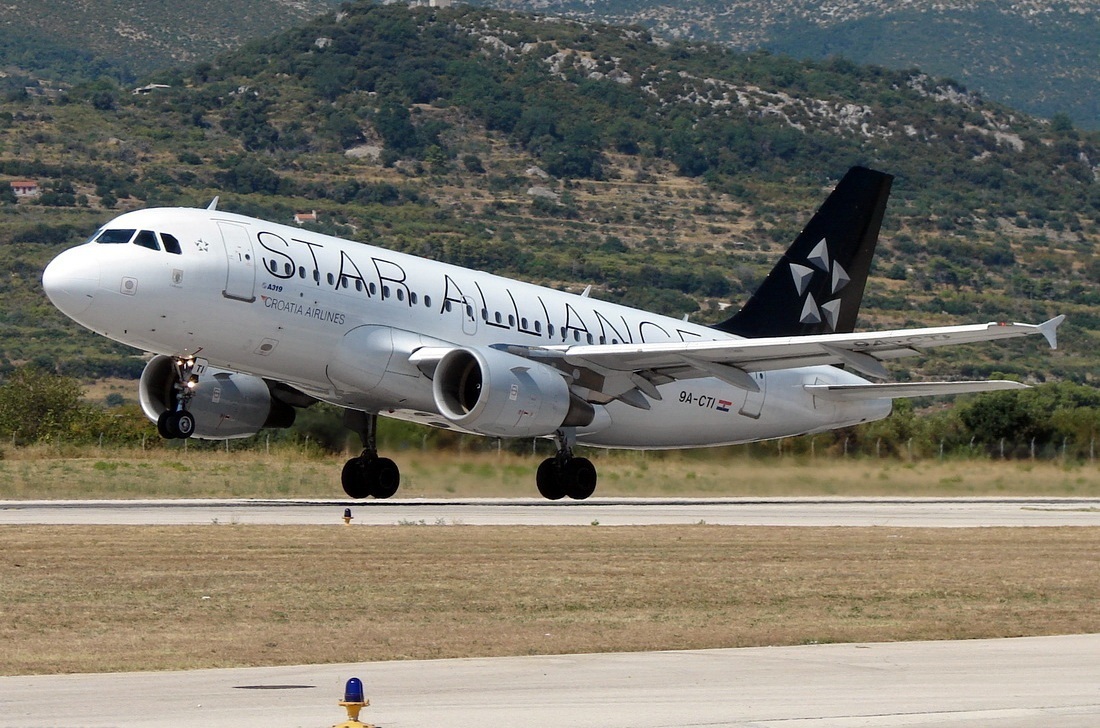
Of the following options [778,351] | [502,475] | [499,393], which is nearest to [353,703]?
[499,393]

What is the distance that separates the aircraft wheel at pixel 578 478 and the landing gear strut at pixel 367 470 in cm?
335

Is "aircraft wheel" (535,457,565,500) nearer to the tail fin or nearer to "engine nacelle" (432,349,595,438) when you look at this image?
"engine nacelle" (432,349,595,438)

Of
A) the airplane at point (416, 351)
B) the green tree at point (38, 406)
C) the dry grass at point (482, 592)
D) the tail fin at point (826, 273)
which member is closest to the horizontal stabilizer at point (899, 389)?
the airplane at point (416, 351)

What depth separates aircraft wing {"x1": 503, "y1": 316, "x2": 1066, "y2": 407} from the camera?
28.6 metres

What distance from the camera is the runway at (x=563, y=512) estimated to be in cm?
2836

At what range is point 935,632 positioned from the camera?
16.9m

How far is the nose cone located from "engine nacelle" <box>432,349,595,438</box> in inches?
231

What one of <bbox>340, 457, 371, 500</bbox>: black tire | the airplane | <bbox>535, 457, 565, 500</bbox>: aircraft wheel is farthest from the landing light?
<bbox>340, 457, 371, 500</bbox>: black tire

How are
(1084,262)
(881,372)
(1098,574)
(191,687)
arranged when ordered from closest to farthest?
(191,687)
(1098,574)
(881,372)
(1084,262)

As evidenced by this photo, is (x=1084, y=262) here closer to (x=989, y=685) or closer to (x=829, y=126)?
(x=829, y=126)

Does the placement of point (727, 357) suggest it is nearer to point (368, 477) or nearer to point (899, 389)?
point (899, 389)

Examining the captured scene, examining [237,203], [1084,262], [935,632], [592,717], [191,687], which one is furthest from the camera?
[1084,262]

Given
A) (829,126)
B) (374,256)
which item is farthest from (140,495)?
(829,126)

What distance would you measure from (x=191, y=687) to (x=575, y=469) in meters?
20.3
